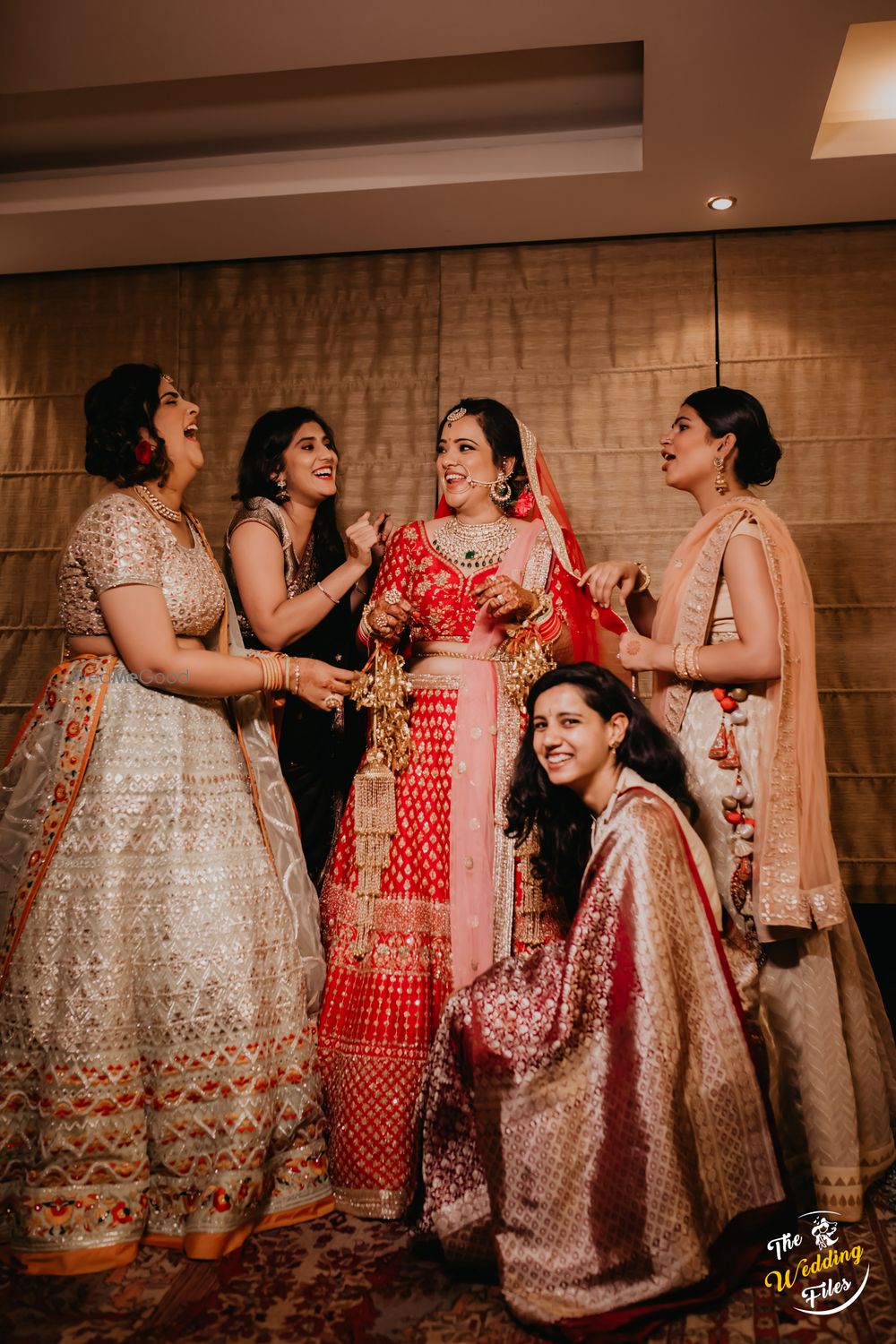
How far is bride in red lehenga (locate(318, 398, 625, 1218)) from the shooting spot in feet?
8.43

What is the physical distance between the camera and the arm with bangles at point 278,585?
2.97 metres

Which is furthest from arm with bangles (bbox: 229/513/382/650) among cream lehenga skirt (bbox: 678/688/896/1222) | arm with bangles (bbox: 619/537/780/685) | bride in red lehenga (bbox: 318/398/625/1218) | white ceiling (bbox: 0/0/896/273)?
white ceiling (bbox: 0/0/896/273)

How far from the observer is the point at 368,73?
3.52 m

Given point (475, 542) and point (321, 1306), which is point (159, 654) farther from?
Result: point (321, 1306)

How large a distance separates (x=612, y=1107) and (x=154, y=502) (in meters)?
1.76

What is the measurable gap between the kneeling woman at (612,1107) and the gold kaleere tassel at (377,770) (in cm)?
50

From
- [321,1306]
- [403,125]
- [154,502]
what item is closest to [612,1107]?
[321,1306]

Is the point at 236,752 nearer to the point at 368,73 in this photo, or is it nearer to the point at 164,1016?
the point at 164,1016

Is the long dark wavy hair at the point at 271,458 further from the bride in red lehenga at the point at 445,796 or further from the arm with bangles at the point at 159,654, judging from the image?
the arm with bangles at the point at 159,654

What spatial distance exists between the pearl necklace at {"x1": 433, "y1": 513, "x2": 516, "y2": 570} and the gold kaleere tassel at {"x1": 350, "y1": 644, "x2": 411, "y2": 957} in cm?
32

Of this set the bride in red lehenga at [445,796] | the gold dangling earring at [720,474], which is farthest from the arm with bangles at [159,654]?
the gold dangling earring at [720,474]

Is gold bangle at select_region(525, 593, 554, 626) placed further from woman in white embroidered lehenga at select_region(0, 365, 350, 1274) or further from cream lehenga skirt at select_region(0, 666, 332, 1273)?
cream lehenga skirt at select_region(0, 666, 332, 1273)

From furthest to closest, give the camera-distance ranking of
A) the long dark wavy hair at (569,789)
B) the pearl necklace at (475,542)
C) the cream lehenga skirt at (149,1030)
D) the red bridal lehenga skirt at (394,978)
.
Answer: the pearl necklace at (475,542) < the red bridal lehenga skirt at (394,978) < the long dark wavy hair at (569,789) < the cream lehenga skirt at (149,1030)

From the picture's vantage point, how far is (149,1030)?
236 cm
